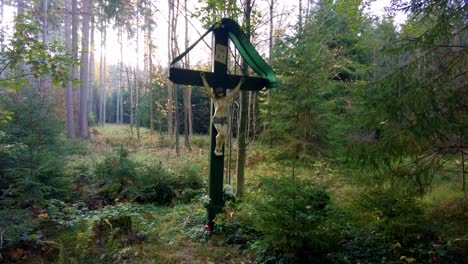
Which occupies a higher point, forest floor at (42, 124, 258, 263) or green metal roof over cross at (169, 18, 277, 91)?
green metal roof over cross at (169, 18, 277, 91)

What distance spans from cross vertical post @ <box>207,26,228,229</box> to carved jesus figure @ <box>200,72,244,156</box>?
0.10 meters

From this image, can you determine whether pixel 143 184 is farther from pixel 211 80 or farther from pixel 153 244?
pixel 211 80

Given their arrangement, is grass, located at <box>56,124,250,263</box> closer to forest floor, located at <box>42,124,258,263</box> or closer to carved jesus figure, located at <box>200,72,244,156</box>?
forest floor, located at <box>42,124,258,263</box>

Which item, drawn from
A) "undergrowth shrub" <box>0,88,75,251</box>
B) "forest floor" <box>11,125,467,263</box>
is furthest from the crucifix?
"undergrowth shrub" <box>0,88,75,251</box>

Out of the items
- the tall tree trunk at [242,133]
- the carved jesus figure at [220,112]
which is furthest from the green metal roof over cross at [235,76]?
the tall tree trunk at [242,133]

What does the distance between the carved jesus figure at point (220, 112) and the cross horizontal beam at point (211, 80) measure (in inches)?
3.4

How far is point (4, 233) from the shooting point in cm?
386

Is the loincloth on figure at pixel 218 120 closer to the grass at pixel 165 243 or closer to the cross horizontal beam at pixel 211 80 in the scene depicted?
the cross horizontal beam at pixel 211 80

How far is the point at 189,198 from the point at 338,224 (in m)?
4.22

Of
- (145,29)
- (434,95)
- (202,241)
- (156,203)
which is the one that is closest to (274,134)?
(156,203)

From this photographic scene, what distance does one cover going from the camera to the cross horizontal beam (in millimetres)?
4469

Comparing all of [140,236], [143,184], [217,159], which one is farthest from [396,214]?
[143,184]

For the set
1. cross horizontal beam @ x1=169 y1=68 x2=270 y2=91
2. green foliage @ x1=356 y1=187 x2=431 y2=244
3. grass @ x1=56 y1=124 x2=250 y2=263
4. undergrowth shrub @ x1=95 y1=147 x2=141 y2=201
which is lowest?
grass @ x1=56 y1=124 x2=250 y2=263

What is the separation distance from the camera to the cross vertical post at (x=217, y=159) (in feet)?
15.6
